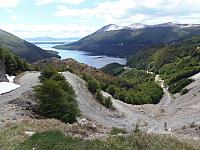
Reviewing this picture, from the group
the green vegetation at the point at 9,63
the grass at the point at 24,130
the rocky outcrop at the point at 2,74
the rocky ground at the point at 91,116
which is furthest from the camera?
the green vegetation at the point at 9,63

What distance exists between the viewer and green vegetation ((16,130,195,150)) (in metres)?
16.9

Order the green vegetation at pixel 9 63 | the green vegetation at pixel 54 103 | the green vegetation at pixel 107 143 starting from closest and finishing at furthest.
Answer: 1. the green vegetation at pixel 107 143
2. the green vegetation at pixel 54 103
3. the green vegetation at pixel 9 63

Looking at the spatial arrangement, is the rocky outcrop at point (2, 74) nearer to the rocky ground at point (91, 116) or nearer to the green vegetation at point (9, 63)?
the green vegetation at point (9, 63)

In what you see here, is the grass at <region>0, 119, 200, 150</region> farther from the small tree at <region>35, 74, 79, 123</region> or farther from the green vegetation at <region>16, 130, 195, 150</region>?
the small tree at <region>35, 74, 79, 123</region>

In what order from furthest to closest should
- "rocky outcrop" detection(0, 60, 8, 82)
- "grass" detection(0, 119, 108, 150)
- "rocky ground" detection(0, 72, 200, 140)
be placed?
"rocky outcrop" detection(0, 60, 8, 82), "rocky ground" detection(0, 72, 200, 140), "grass" detection(0, 119, 108, 150)

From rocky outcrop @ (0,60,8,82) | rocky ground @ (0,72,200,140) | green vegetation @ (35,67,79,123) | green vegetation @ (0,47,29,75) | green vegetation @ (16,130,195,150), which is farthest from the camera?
green vegetation @ (0,47,29,75)

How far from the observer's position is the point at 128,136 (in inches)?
717

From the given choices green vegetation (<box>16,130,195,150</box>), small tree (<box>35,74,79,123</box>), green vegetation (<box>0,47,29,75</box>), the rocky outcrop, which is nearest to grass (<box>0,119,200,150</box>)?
green vegetation (<box>16,130,195,150</box>)

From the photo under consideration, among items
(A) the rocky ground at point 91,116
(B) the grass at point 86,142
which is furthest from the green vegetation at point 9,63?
(B) the grass at point 86,142

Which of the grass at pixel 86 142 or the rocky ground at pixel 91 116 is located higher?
the grass at pixel 86 142

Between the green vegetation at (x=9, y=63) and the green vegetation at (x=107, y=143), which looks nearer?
the green vegetation at (x=107, y=143)

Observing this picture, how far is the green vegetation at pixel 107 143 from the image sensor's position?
16875 mm

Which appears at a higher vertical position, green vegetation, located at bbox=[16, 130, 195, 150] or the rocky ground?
green vegetation, located at bbox=[16, 130, 195, 150]

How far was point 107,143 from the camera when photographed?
17312 mm
